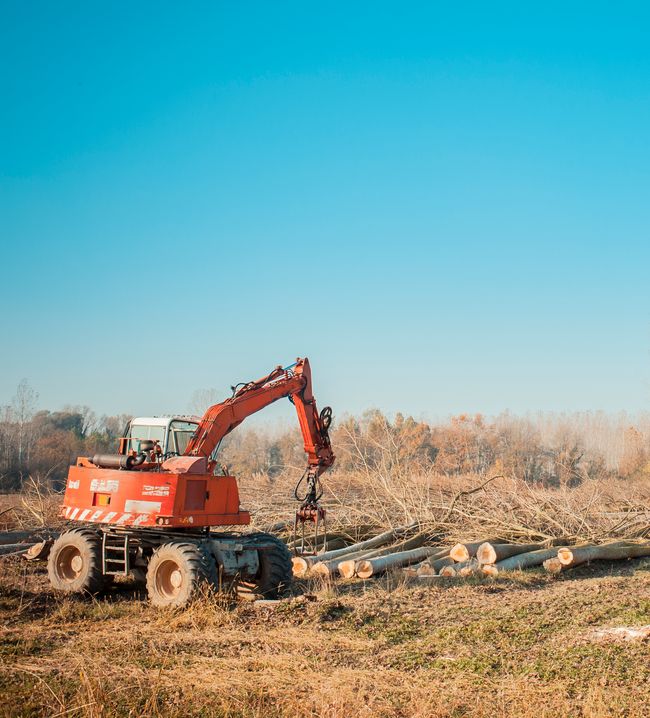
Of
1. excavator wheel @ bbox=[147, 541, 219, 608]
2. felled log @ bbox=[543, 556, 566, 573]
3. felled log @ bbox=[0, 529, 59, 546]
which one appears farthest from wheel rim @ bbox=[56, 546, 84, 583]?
felled log @ bbox=[543, 556, 566, 573]

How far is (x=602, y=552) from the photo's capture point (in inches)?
531

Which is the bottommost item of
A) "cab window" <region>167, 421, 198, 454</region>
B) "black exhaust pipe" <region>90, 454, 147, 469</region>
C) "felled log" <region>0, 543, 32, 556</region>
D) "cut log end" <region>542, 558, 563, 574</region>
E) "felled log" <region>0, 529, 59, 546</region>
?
"cut log end" <region>542, 558, 563, 574</region>

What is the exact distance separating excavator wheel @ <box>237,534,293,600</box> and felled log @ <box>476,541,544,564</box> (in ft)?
13.4

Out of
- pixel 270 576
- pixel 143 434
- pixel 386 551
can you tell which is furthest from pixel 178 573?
pixel 386 551

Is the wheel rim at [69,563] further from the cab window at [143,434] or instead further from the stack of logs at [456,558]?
the stack of logs at [456,558]

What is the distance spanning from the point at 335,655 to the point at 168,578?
143 inches

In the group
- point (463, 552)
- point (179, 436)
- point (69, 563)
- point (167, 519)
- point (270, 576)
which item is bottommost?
point (463, 552)

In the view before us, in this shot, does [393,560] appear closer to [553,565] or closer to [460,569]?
[460,569]

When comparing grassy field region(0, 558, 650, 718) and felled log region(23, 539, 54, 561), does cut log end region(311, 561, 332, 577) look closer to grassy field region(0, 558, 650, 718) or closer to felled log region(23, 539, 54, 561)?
grassy field region(0, 558, 650, 718)

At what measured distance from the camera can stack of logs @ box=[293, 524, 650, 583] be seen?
12461 mm

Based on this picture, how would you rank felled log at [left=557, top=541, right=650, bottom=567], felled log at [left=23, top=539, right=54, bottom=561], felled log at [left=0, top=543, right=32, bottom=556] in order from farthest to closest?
felled log at [left=0, top=543, right=32, bottom=556] → felled log at [left=23, top=539, right=54, bottom=561] → felled log at [left=557, top=541, right=650, bottom=567]

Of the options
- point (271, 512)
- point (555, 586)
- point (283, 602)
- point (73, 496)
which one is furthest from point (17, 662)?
point (271, 512)

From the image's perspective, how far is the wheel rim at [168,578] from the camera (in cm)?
998

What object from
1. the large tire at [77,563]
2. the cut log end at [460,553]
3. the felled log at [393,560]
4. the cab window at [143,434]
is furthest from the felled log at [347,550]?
the large tire at [77,563]
